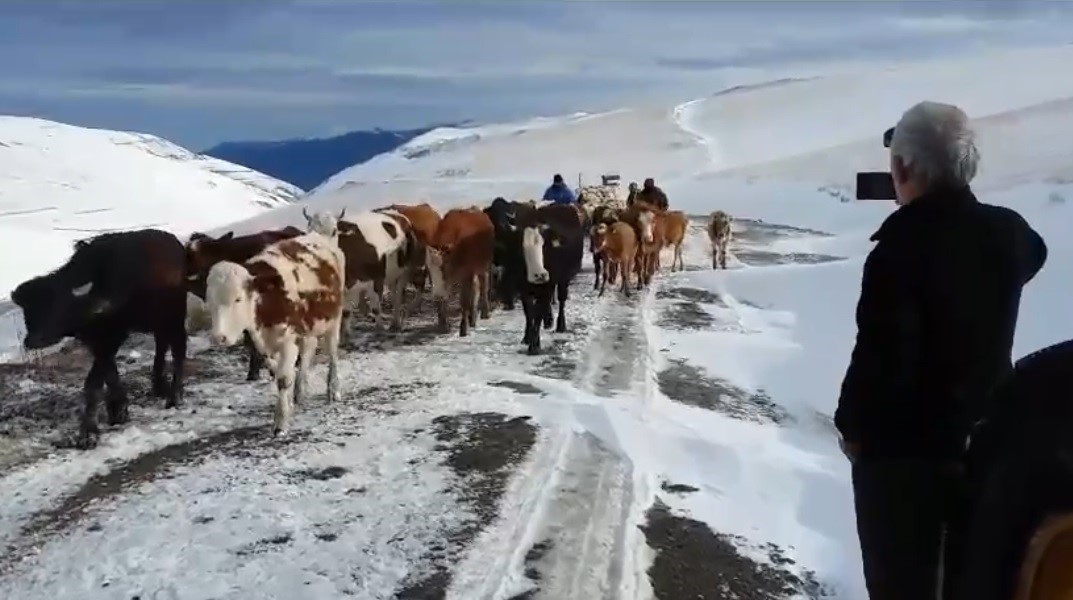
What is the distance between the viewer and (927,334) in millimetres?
3268

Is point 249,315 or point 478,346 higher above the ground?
point 249,315

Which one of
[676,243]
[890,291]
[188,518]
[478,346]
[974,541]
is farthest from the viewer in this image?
[676,243]

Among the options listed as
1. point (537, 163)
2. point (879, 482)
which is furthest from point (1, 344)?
point (537, 163)

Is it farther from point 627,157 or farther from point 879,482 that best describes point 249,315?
point 627,157

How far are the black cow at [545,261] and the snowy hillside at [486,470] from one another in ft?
1.38

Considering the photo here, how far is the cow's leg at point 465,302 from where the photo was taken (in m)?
13.4

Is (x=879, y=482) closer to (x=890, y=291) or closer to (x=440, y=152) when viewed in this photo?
(x=890, y=291)

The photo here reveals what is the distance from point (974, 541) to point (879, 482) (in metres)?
1.30

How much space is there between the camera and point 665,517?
271 inches

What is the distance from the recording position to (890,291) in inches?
127

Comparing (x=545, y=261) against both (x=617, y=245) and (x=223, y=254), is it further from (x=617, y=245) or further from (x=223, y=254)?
(x=617, y=245)

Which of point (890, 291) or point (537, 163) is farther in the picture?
point (537, 163)

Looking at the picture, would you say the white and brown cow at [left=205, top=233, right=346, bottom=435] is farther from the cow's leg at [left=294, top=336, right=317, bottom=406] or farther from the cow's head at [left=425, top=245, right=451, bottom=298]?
the cow's head at [left=425, top=245, right=451, bottom=298]

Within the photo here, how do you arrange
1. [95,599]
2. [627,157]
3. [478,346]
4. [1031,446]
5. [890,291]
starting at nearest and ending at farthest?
[1031,446], [890,291], [95,599], [478,346], [627,157]
